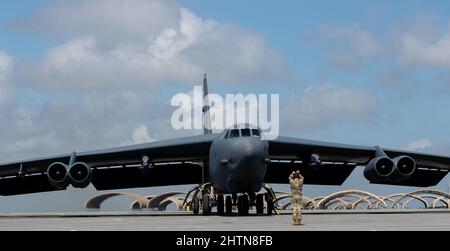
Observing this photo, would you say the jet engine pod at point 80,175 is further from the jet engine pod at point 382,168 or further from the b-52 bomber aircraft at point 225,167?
the jet engine pod at point 382,168

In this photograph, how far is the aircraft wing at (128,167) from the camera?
1144 inches

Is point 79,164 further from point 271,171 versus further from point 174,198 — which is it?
point 174,198

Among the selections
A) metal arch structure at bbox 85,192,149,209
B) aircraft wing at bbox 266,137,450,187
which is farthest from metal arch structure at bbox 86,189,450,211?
aircraft wing at bbox 266,137,450,187

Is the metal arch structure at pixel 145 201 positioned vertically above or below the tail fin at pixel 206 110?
above

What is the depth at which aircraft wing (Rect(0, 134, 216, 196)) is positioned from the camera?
2906 centimetres

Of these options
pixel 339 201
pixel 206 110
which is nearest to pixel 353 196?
pixel 339 201

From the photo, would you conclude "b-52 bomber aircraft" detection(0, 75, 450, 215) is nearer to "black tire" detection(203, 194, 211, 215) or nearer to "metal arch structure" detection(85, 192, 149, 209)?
"black tire" detection(203, 194, 211, 215)

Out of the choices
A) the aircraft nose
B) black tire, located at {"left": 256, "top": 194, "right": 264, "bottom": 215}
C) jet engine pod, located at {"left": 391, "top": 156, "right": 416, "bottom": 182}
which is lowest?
black tire, located at {"left": 256, "top": 194, "right": 264, "bottom": 215}

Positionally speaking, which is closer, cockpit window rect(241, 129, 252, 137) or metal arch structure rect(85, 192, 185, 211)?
cockpit window rect(241, 129, 252, 137)

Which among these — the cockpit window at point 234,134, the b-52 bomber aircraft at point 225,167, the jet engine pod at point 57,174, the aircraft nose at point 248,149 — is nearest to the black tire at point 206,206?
the b-52 bomber aircraft at point 225,167

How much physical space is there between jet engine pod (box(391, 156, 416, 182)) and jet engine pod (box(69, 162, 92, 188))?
1156 centimetres

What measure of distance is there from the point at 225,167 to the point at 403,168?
811 centimetres

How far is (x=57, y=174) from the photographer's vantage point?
91.5 feet
